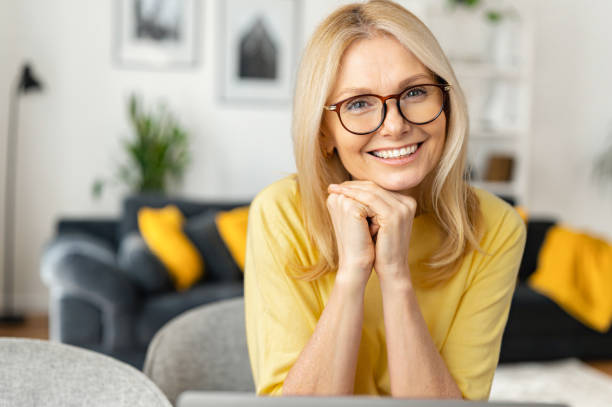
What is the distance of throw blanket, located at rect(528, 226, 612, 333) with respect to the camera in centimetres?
334

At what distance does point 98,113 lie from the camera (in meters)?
4.45

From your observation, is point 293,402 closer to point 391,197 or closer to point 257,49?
point 391,197

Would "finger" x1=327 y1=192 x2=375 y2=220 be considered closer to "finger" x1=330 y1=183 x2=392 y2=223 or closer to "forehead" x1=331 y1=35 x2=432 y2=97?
"finger" x1=330 y1=183 x2=392 y2=223

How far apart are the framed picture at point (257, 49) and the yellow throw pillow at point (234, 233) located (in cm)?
150

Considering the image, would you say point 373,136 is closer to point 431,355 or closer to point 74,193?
point 431,355

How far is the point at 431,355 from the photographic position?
100 cm

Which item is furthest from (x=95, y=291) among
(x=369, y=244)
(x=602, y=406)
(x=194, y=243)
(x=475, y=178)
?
(x=475, y=178)

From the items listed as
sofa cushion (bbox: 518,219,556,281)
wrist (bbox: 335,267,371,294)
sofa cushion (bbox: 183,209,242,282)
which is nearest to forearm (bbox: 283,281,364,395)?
wrist (bbox: 335,267,371,294)

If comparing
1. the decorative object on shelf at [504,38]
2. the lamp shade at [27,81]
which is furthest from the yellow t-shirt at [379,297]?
the decorative object on shelf at [504,38]

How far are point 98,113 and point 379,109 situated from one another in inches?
150

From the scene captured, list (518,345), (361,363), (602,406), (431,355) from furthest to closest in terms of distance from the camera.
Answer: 1. (518,345)
2. (602,406)
3. (361,363)
4. (431,355)

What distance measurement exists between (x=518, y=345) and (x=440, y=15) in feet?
8.43

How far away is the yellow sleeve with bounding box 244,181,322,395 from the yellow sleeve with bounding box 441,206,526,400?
26 centimetres

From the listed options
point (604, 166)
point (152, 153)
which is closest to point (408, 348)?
point (152, 153)
